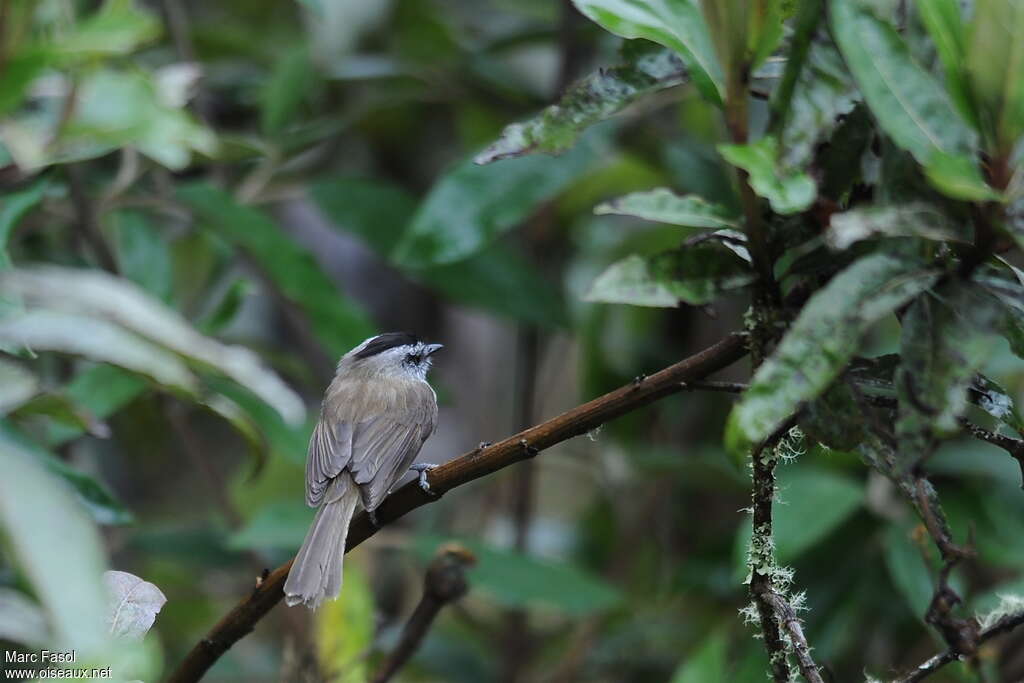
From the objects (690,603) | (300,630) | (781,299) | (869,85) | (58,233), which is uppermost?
(869,85)

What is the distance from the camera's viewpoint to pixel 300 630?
10.3 ft

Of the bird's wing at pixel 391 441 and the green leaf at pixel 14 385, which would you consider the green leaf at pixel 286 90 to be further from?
the green leaf at pixel 14 385

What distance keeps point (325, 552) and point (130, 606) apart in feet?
1.89

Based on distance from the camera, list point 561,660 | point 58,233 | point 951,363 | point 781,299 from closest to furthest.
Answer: point 951,363
point 781,299
point 58,233
point 561,660

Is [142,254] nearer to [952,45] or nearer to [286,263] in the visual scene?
[286,263]

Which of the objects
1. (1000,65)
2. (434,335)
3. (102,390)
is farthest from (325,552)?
(434,335)

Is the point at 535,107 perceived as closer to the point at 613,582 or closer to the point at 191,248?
the point at 191,248

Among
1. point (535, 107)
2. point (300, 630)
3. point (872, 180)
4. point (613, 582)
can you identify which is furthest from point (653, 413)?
point (872, 180)

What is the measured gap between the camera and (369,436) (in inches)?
109

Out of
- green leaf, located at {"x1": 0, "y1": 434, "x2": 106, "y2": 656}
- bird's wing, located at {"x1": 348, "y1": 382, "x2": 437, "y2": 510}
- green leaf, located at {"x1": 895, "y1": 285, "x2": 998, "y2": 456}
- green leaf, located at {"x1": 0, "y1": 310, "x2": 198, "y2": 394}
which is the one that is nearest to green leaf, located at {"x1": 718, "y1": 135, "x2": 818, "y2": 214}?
green leaf, located at {"x1": 895, "y1": 285, "x2": 998, "y2": 456}

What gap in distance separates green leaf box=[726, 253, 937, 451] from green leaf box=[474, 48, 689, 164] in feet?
1.61

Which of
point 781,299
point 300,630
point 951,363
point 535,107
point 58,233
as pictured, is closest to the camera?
point 951,363

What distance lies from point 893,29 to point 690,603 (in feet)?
9.53

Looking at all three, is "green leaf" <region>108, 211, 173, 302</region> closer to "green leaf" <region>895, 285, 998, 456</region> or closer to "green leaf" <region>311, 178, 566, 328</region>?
"green leaf" <region>311, 178, 566, 328</region>
